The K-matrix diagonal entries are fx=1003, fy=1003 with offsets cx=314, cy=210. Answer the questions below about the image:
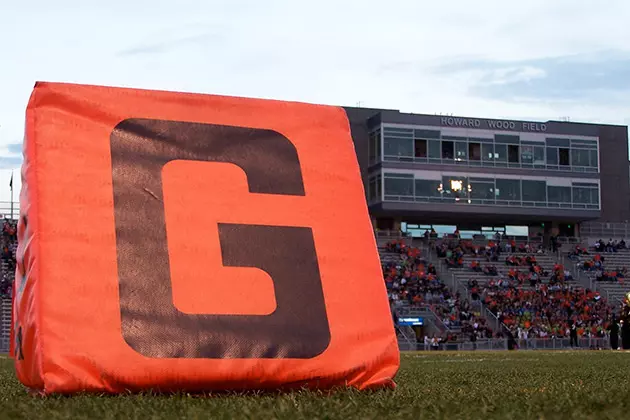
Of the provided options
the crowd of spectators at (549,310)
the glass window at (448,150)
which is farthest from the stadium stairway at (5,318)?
the glass window at (448,150)

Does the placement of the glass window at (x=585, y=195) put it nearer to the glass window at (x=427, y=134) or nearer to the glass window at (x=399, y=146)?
the glass window at (x=427, y=134)

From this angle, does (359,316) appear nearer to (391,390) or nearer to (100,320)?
(391,390)

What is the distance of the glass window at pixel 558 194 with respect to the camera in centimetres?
4625

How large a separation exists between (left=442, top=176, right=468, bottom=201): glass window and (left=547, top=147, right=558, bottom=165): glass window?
14.1 feet

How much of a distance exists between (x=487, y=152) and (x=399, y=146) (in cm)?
418

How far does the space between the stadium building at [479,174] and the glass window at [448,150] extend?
0.05 metres

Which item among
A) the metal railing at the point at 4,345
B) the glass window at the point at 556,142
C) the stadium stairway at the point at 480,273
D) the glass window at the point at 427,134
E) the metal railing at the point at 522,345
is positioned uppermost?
the glass window at the point at 427,134

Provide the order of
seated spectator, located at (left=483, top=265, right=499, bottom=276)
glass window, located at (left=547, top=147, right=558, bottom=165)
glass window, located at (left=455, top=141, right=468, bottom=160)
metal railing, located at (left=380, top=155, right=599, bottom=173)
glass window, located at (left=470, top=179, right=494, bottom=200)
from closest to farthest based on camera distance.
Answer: seated spectator, located at (left=483, top=265, right=499, bottom=276), metal railing, located at (left=380, top=155, right=599, bottom=173), glass window, located at (left=470, top=179, right=494, bottom=200), glass window, located at (left=455, top=141, right=468, bottom=160), glass window, located at (left=547, top=147, right=558, bottom=165)

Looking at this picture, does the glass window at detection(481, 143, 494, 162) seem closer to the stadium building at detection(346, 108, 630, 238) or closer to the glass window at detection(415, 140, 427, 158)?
the stadium building at detection(346, 108, 630, 238)

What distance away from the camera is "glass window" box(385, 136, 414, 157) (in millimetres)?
44781

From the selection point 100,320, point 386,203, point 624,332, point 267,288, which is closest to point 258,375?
point 267,288

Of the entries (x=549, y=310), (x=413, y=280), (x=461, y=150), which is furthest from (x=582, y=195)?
(x=413, y=280)

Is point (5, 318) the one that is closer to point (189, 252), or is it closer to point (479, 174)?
point (479, 174)

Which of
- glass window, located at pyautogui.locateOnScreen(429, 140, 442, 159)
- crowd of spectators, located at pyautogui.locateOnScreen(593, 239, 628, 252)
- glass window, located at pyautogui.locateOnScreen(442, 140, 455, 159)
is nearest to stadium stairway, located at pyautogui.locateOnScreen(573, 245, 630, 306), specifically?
crowd of spectators, located at pyautogui.locateOnScreen(593, 239, 628, 252)
